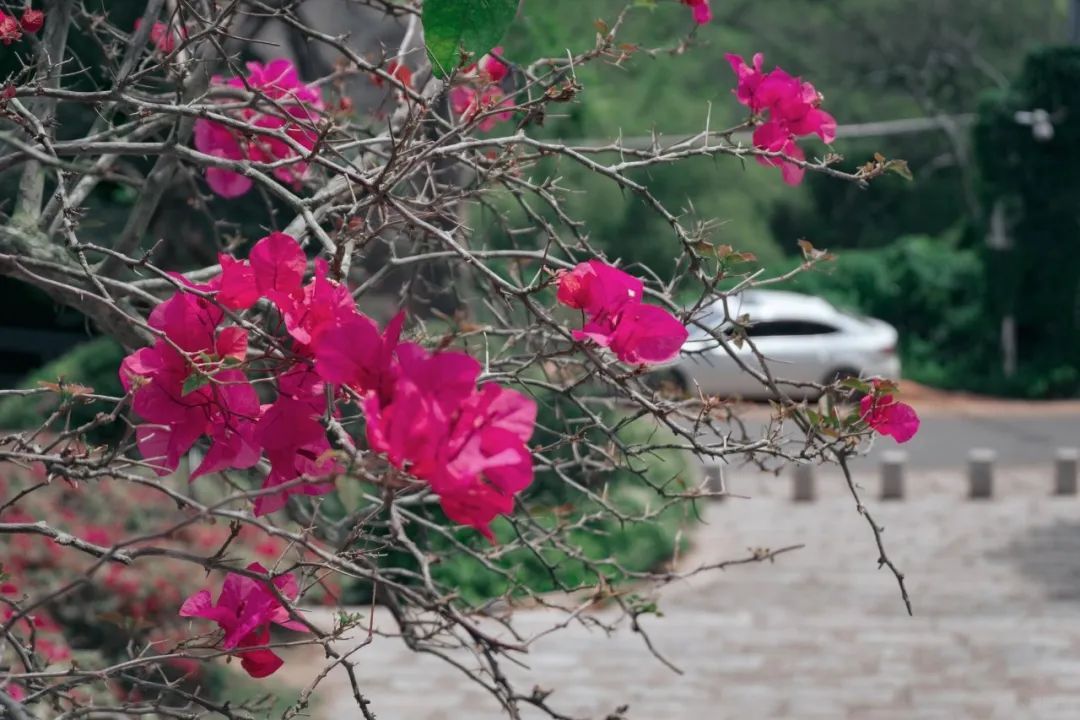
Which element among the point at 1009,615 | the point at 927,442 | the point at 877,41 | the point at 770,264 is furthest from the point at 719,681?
the point at 877,41

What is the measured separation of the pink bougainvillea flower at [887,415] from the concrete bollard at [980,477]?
11093 mm

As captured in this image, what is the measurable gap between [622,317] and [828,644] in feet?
21.4

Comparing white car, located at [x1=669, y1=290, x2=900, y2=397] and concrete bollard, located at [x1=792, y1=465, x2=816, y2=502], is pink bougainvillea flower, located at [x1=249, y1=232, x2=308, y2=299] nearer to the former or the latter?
concrete bollard, located at [x1=792, y1=465, x2=816, y2=502]

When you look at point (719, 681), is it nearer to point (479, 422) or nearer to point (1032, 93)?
point (479, 422)

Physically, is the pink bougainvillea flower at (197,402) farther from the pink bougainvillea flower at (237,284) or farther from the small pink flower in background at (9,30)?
the small pink flower in background at (9,30)

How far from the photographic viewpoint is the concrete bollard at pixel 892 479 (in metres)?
12.7

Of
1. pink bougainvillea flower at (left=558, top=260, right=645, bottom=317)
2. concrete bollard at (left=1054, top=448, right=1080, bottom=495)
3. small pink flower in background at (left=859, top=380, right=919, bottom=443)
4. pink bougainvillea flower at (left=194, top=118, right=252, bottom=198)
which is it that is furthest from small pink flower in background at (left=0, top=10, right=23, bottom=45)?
concrete bollard at (left=1054, top=448, right=1080, bottom=495)

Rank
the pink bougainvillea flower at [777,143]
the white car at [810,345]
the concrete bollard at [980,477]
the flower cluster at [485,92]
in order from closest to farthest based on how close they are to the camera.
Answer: the flower cluster at [485,92] < the pink bougainvillea flower at [777,143] < the concrete bollard at [980,477] < the white car at [810,345]

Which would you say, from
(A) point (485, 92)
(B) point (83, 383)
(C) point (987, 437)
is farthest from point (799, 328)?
(A) point (485, 92)

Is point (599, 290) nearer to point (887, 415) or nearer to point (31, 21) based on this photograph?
point (887, 415)

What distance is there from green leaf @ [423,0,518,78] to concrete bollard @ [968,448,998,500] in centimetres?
1142

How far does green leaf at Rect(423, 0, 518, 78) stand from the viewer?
1.94 meters

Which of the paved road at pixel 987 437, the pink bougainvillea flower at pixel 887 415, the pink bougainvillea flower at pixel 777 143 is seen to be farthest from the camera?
the paved road at pixel 987 437

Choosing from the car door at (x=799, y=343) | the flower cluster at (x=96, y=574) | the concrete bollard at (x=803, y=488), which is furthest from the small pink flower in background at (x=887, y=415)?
the car door at (x=799, y=343)
